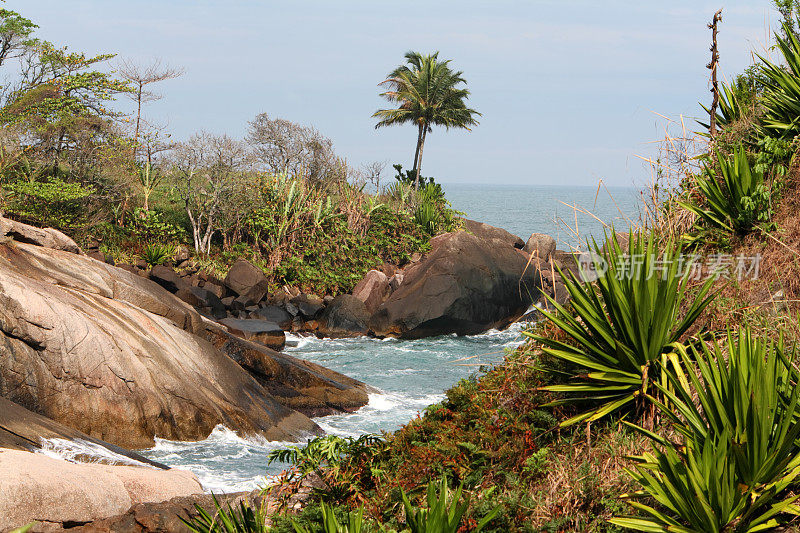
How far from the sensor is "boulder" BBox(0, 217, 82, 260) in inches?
507

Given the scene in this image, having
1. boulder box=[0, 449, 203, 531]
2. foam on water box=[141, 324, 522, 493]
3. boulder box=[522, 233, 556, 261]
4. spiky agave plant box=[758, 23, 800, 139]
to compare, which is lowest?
foam on water box=[141, 324, 522, 493]

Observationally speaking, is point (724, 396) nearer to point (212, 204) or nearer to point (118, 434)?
point (118, 434)

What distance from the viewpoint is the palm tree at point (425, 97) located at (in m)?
43.0

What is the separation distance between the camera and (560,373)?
592 centimetres

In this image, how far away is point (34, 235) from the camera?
13844 mm

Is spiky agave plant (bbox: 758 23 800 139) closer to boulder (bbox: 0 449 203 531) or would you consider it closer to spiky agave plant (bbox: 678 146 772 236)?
spiky agave plant (bbox: 678 146 772 236)

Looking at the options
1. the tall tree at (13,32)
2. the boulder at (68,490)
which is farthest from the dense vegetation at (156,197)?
the boulder at (68,490)

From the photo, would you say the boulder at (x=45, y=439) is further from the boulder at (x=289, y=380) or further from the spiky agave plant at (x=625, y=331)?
the spiky agave plant at (x=625, y=331)

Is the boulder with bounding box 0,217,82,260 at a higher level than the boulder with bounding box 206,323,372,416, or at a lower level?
higher

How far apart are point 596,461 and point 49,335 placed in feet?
27.8

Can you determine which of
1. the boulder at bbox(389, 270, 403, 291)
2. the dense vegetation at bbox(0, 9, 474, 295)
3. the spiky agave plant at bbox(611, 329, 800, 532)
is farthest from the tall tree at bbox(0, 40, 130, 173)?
the spiky agave plant at bbox(611, 329, 800, 532)

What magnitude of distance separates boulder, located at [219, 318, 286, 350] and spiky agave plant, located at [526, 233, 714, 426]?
14.7 meters

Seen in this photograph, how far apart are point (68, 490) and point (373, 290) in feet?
64.5

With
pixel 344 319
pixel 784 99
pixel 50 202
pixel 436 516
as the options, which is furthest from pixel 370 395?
pixel 50 202
